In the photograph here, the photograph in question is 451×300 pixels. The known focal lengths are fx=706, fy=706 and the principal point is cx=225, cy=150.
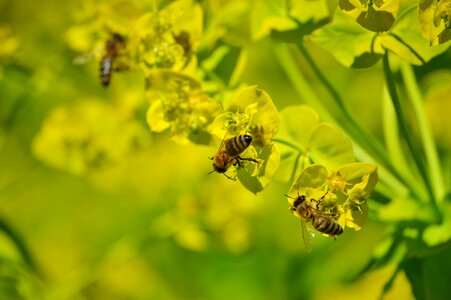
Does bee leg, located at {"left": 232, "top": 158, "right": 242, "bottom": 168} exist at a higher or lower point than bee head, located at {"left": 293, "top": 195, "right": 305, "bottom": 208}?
higher

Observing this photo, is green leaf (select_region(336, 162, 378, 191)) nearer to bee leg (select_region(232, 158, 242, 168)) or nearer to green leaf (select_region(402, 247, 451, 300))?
bee leg (select_region(232, 158, 242, 168))

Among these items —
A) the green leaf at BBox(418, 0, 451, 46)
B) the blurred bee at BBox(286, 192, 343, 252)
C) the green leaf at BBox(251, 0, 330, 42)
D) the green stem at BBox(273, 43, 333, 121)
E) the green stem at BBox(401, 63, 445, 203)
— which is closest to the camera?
the green leaf at BBox(418, 0, 451, 46)

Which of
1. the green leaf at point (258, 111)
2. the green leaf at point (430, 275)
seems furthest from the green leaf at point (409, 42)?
the green leaf at point (430, 275)

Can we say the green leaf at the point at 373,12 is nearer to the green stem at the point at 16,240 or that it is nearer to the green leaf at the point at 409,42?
the green leaf at the point at 409,42

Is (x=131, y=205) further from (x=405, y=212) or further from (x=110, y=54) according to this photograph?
(x=405, y=212)

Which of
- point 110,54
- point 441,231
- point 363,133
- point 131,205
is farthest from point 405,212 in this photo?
point 131,205

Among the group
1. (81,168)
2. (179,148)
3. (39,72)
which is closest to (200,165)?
(179,148)

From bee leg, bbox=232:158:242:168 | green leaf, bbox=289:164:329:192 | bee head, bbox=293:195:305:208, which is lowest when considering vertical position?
bee head, bbox=293:195:305:208

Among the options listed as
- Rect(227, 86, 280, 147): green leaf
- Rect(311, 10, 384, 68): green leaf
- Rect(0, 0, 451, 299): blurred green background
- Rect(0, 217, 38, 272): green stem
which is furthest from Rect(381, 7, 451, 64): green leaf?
Rect(0, 217, 38, 272): green stem
